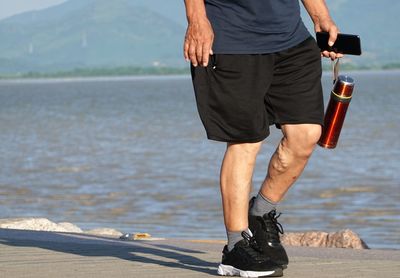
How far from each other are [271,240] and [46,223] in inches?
151

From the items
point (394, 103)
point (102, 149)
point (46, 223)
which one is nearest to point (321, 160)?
point (102, 149)

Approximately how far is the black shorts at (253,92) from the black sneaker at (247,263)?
0.48 m

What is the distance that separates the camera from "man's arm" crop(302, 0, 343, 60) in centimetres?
600

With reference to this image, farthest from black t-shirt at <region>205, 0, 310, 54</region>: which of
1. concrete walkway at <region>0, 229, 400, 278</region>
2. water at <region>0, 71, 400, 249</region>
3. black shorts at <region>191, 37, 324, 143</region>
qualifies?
water at <region>0, 71, 400, 249</region>

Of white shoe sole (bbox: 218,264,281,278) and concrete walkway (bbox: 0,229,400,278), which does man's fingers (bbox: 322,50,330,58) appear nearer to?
concrete walkway (bbox: 0,229,400,278)

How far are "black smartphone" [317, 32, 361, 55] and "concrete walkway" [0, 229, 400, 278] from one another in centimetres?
98

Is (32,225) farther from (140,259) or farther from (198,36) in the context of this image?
(198,36)

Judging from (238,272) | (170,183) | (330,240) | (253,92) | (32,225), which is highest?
(253,92)

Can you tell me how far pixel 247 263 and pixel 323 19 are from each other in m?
1.19

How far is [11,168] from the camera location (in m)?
19.9

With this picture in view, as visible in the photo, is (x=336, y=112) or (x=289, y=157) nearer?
(x=289, y=157)

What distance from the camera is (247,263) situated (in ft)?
18.7

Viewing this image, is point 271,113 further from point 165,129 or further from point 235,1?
point 165,129

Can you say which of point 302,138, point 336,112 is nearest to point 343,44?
point 336,112
